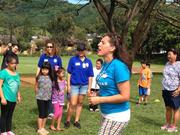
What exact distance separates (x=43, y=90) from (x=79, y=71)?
1311 mm

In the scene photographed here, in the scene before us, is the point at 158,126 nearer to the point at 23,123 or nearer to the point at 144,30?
the point at 23,123

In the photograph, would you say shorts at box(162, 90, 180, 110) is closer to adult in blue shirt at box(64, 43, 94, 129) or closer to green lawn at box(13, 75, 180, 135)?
green lawn at box(13, 75, 180, 135)

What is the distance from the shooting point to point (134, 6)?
17500 mm

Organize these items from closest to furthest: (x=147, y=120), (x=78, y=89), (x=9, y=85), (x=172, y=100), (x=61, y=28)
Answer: (x=9, y=85) < (x=172, y=100) < (x=78, y=89) < (x=147, y=120) < (x=61, y=28)

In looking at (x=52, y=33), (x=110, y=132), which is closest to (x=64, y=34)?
(x=52, y=33)

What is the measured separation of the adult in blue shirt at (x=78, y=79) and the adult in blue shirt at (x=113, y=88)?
4578 millimetres

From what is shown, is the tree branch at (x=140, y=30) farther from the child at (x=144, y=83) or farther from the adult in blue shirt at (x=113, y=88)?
the adult in blue shirt at (x=113, y=88)

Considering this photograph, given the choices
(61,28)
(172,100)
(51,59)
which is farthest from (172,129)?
(61,28)

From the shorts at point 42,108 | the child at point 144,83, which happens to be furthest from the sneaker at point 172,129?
the child at point 144,83

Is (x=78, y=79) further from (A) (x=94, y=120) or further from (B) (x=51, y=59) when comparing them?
(A) (x=94, y=120)

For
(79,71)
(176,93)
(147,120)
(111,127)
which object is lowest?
(147,120)

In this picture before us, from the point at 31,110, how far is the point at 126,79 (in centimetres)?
747

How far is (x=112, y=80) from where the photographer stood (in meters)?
5.01

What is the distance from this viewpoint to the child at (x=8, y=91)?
8266 millimetres
